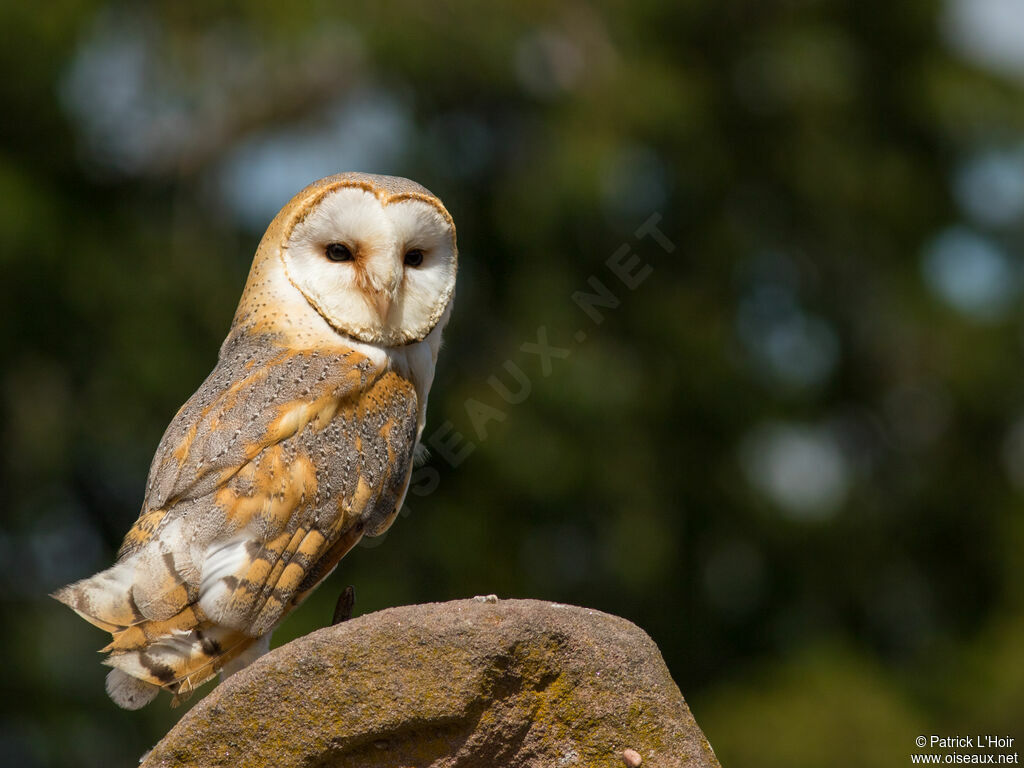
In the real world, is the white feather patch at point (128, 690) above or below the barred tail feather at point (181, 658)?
below

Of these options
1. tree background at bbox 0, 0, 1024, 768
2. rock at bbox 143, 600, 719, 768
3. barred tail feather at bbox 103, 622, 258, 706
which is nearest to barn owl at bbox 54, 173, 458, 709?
barred tail feather at bbox 103, 622, 258, 706

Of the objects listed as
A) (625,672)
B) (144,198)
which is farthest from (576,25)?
(625,672)

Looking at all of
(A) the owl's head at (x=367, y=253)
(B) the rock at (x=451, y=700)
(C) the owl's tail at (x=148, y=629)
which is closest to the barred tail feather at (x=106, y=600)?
(C) the owl's tail at (x=148, y=629)

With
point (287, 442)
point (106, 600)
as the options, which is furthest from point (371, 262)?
point (106, 600)

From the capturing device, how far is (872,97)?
33.3 ft

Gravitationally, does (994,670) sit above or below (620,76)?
below

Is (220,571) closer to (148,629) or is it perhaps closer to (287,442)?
(148,629)

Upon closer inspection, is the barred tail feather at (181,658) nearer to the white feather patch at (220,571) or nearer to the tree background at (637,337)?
the white feather patch at (220,571)

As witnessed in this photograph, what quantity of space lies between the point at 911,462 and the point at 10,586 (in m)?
7.02

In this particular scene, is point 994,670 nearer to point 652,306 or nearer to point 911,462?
point 911,462

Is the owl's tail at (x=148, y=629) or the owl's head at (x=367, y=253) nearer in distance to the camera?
the owl's tail at (x=148, y=629)

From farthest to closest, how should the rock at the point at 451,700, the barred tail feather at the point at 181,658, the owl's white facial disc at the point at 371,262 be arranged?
1. the owl's white facial disc at the point at 371,262
2. the barred tail feather at the point at 181,658
3. the rock at the point at 451,700

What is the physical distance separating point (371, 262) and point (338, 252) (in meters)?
0.15

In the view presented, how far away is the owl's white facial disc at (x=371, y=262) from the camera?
3.38 meters
